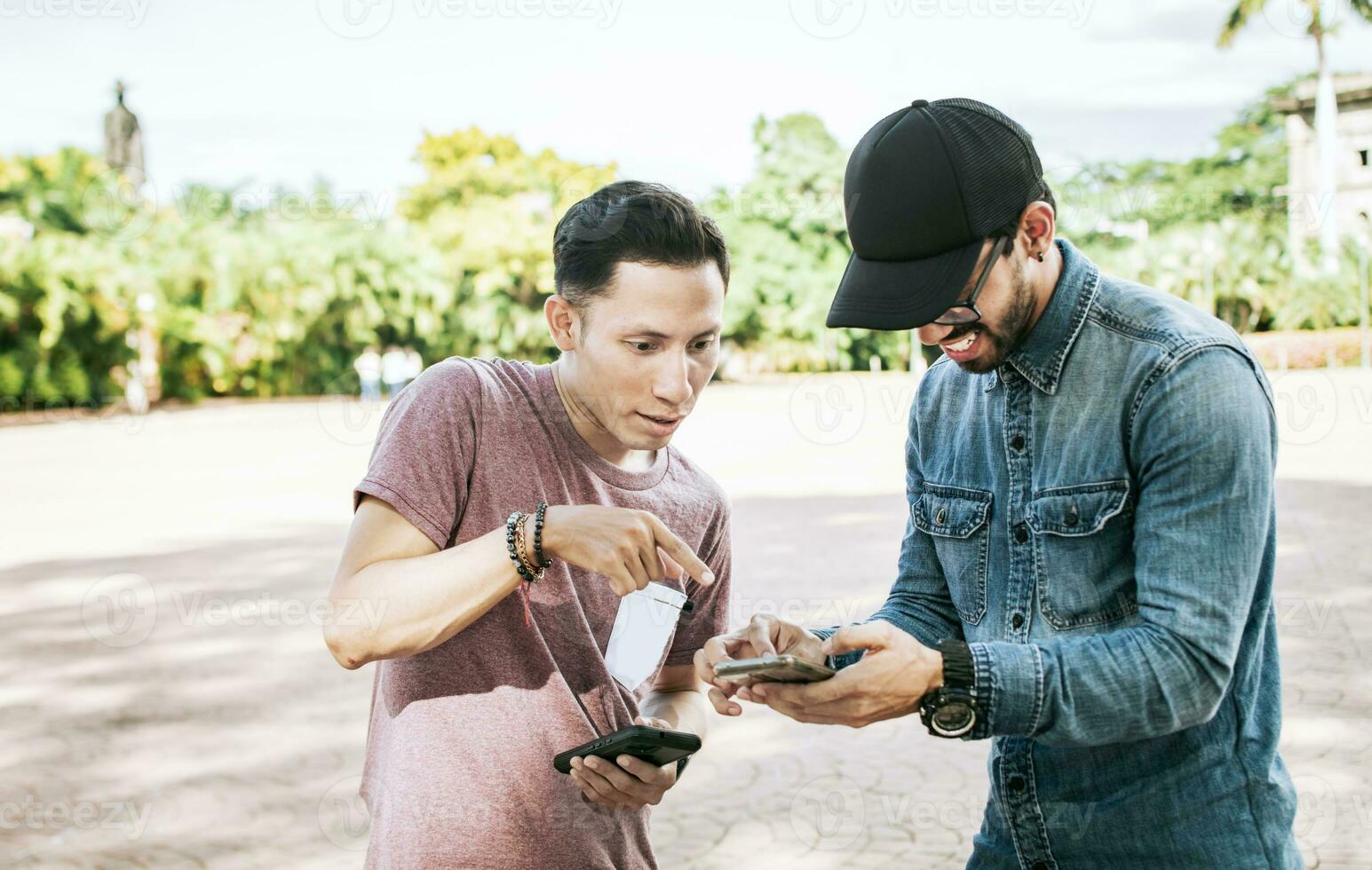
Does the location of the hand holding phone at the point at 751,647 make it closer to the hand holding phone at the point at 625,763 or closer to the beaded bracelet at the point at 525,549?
the hand holding phone at the point at 625,763

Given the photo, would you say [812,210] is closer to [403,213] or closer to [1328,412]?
[403,213]

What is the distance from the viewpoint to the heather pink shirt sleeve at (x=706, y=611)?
2703 millimetres

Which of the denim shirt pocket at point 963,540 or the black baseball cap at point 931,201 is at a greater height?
the black baseball cap at point 931,201

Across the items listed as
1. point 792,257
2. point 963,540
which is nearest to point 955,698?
point 963,540

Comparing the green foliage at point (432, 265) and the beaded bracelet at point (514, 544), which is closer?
the beaded bracelet at point (514, 544)

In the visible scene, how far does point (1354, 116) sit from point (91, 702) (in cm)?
5255

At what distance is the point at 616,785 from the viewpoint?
2.30 metres

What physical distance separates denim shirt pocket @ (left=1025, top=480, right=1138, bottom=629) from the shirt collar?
217mm

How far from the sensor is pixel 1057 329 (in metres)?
2.21

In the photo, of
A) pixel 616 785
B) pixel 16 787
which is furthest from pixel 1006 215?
pixel 16 787

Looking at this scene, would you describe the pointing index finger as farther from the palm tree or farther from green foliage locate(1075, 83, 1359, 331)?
the palm tree

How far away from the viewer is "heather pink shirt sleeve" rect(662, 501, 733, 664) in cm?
270

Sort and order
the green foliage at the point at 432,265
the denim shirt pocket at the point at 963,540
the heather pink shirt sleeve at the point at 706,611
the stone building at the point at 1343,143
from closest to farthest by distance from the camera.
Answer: the denim shirt pocket at the point at 963,540 → the heather pink shirt sleeve at the point at 706,611 → the green foliage at the point at 432,265 → the stone building at the point at 1343,143

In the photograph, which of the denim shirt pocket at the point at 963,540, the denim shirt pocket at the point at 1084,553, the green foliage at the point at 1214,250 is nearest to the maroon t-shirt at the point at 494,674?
the denim shirt pocket at the point at 963,540
